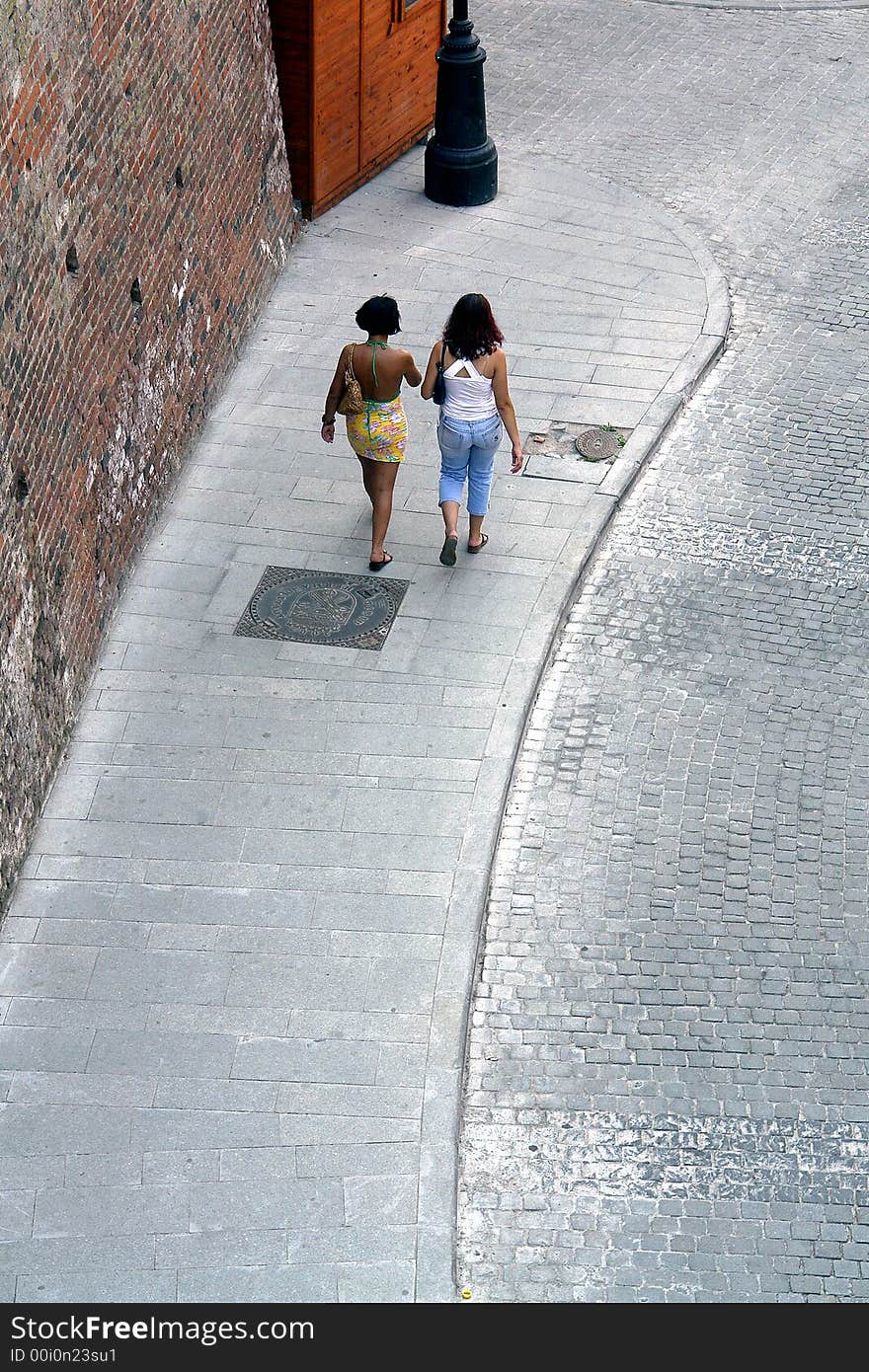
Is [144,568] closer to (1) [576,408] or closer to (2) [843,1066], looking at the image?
(1) [576,408]

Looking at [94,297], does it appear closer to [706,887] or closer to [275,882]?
[275,882]

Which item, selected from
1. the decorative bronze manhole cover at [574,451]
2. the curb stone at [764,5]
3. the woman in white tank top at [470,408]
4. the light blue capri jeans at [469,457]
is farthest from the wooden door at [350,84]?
the light blue capri jeans at [469,457]

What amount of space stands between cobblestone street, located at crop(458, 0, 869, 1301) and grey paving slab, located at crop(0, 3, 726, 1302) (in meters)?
0.26

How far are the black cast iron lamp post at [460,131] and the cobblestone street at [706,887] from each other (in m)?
2.38

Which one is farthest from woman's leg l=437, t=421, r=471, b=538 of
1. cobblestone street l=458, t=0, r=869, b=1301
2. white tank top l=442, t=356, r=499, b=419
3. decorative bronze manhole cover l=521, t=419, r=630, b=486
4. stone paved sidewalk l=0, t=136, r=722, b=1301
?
decorative bronze manhole cover l=521, t=419, r=630, b=486

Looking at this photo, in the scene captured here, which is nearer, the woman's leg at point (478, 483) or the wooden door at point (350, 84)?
the woman's leg at point (478, 483)

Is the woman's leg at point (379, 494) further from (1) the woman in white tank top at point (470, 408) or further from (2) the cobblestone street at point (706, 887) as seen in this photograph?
(2) the cobblestone street at point (706, 887)

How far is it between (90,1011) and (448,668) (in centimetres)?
294

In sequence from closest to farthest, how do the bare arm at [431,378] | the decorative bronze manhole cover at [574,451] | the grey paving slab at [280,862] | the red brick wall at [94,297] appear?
the grey paving slab at [280,862] < the red brick wall at [94,297] < the bare arm at [431,378] < the decorative bronze manhole cover at [574,451]

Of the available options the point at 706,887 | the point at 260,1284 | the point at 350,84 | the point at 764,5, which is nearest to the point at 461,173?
the point at 350,84

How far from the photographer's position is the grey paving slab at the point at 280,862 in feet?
22.3

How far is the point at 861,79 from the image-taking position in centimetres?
1712

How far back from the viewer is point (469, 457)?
10078mm

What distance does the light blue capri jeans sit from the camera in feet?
32.2
